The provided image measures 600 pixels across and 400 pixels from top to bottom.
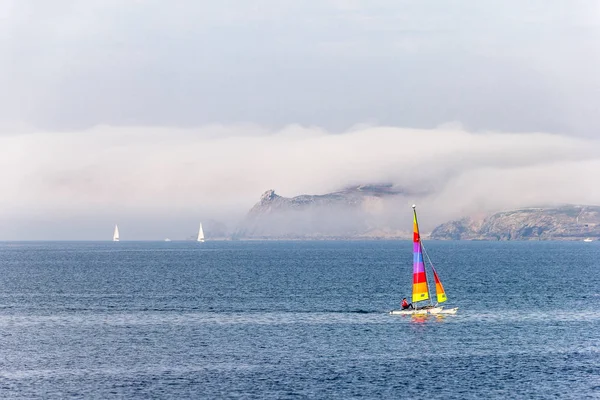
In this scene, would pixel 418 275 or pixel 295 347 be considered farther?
pixel 418 275

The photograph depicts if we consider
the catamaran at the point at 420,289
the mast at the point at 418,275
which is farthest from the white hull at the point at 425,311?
the mast at the point at 418,275

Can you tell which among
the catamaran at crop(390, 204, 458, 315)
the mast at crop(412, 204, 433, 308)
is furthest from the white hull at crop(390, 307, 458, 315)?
the mast at crop(412, 204, 433, 308)

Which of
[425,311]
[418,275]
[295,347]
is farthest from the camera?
[418,275]

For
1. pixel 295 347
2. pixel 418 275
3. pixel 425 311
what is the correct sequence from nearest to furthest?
pixel 295 347, pixel 425 311, pixel 418 275

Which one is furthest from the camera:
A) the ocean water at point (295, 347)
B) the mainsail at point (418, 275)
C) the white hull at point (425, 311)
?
the mainsail at point (418, 275)

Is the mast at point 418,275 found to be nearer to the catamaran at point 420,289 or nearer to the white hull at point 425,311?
the catamaran at point 420,289

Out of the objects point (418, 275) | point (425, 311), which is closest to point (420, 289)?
point (418, 275)

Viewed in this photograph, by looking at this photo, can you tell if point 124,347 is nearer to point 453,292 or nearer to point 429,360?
point 429,360

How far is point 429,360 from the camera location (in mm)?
89688

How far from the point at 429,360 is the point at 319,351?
11.5m

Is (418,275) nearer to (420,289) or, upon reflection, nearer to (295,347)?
(420,289)

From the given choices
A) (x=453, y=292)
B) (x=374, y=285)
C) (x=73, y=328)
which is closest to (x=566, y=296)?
(x=453, y=292)

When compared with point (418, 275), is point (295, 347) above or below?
below

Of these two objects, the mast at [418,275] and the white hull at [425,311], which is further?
the mast at [418,275]
